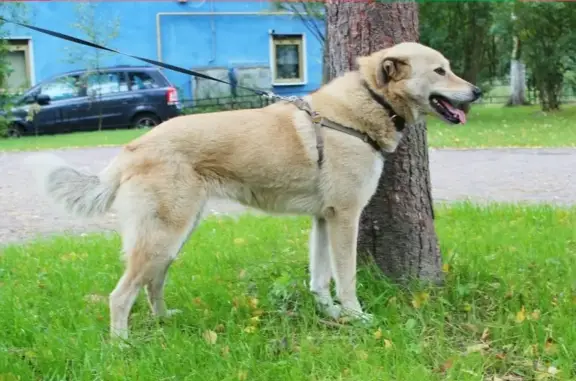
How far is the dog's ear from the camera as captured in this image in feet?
14.0

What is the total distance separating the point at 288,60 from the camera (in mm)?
30766

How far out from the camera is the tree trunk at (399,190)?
4.57 metres

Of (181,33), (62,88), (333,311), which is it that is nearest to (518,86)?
(181,33)

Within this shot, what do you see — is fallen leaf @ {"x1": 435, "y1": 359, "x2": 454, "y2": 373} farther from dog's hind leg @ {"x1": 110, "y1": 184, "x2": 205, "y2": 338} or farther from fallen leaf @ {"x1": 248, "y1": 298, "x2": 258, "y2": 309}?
dog's hind leg @ {"x1": 110, "y1": 184, "x2": 205, "y2": 338}

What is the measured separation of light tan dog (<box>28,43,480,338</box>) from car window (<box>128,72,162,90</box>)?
19914mm

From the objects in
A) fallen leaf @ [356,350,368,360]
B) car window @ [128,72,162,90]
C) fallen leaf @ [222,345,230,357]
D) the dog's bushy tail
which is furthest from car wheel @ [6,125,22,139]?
fallen leaf @ [356,350,368,360]

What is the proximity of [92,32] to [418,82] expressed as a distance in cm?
2288

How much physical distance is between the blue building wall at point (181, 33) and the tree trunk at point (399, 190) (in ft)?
78.8

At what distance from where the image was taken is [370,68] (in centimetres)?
436

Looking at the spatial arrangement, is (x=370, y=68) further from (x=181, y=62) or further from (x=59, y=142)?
(x=181, y=62)

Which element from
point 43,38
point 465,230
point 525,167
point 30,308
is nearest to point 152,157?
point 30,308

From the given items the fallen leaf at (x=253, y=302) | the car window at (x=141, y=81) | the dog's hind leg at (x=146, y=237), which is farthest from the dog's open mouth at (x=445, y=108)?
the car window at (x=141, y=81)

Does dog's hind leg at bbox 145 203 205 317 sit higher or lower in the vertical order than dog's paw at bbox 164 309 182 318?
higher

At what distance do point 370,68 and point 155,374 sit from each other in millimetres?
2210
